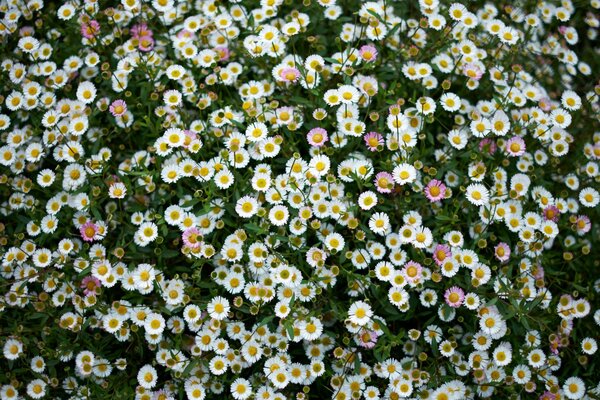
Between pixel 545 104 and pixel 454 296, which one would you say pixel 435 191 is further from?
pixel 545 104

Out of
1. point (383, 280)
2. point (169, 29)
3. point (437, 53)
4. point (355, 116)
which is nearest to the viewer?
point (383, 280)

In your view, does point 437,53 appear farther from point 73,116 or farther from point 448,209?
point 73,116

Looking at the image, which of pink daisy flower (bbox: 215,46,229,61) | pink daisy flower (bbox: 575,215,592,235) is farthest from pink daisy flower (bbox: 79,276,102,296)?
pink daisy flower (bbox: 575,215,592,235)

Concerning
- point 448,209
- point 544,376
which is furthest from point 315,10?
point 544,376

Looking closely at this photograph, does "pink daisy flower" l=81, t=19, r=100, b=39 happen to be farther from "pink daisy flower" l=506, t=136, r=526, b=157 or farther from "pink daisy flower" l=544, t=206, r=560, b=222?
"pink daisy flower" l=544, t=206, r=560, b=222

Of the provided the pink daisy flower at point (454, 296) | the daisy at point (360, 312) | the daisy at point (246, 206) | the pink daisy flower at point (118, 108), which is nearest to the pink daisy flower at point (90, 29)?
the pink daisy flower at point (118, 108)

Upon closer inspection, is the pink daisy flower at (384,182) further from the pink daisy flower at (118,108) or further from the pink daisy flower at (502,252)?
the pink daisy flower at (118,108)

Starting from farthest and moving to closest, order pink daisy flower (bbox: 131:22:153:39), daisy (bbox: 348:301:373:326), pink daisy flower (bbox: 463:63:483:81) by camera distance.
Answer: pink daisy flower (bbox: 131:22:153:39) < pink daisy flower (bbox: 463:63:483:81) < daisy (bbox: 348:301:373:326)
